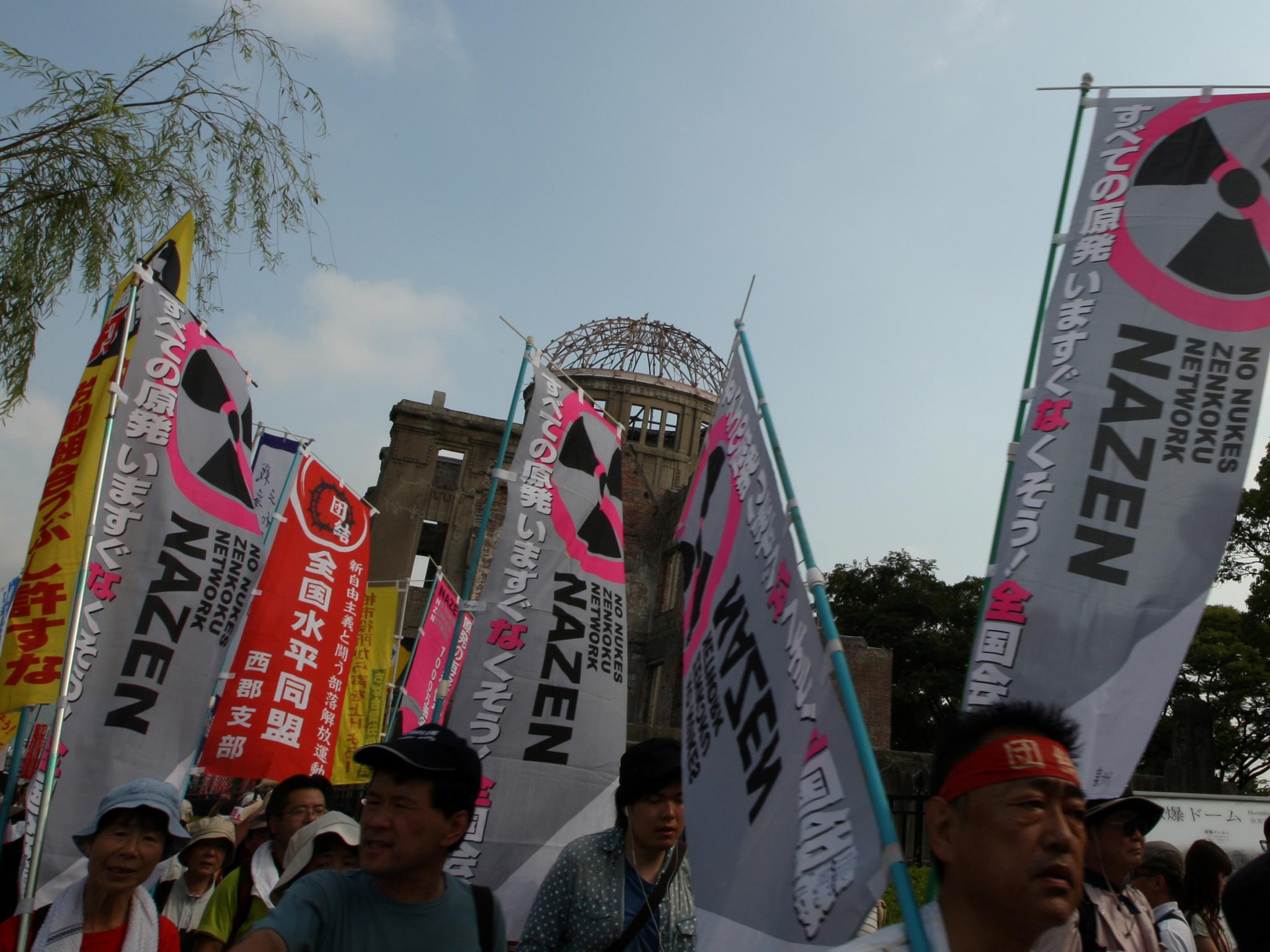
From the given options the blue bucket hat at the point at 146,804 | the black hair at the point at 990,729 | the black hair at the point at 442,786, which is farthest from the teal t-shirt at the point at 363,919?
the black hair at the point at 990,729

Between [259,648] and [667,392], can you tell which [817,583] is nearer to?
[259,648]

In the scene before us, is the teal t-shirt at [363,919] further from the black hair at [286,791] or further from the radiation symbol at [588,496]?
the radiation symbol at [588,496]

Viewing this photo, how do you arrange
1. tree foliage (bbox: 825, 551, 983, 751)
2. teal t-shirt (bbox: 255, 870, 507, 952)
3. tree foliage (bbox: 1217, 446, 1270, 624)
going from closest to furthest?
1. teal t-shirt (bbox: 255, 870, 507, 952)
2. tree foliage (bbox: 1217, 446, 1270, 624)
3. tree foliage (bbox: 825, 551, 983, 751)

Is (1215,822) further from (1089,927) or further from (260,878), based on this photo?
(260,878)

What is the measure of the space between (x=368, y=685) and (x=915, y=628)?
29151 millimetres

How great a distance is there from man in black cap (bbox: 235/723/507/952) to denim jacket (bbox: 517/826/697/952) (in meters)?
0.50

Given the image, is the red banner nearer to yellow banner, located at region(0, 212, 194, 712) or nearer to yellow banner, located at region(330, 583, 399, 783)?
yellow banner, located at region(330, 583, 399, 783)

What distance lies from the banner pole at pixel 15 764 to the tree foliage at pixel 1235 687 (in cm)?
2218

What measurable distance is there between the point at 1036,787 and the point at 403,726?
31.7ft

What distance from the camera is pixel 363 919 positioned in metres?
2.27

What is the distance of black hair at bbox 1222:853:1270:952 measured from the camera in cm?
209

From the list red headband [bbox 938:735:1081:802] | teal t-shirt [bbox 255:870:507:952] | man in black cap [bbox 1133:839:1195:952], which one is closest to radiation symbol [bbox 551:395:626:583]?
man in black cap [bbox 1133:839:1195:952]

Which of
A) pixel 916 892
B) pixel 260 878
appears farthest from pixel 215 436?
pixel 916 892

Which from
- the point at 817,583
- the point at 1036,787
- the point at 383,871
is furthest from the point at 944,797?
the point at 383,871
